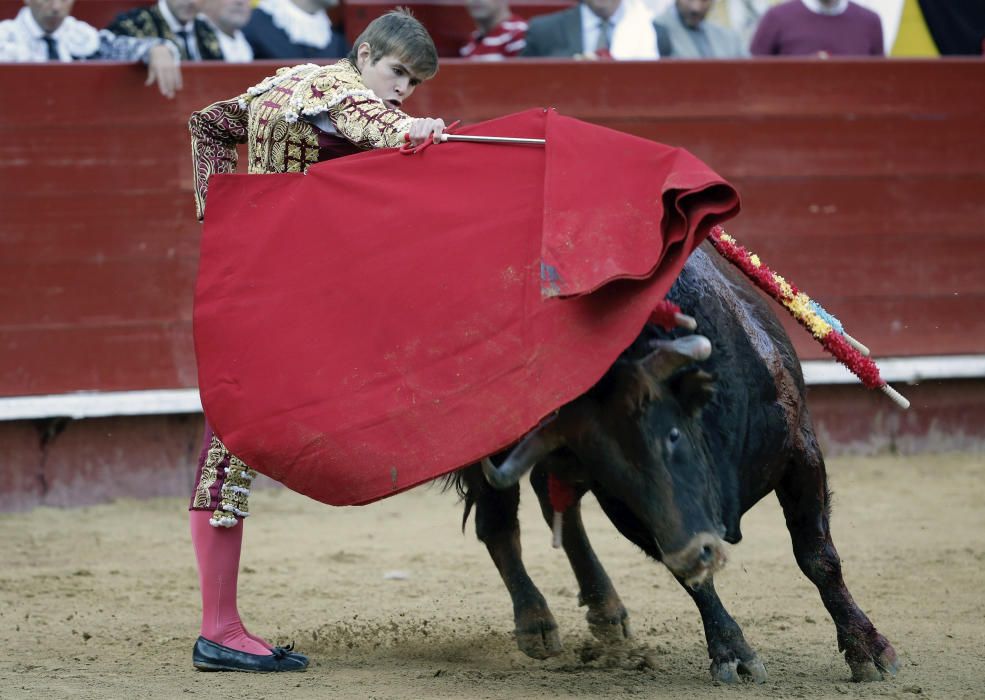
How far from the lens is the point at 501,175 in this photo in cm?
298

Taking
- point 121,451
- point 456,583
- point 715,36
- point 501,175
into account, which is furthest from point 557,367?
point 715,36

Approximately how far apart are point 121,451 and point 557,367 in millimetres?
3155

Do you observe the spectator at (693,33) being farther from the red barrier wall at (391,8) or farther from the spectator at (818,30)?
the red barrier wall at (391,8)

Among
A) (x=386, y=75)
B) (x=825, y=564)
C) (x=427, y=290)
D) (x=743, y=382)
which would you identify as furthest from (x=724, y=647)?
(x=386, y=75)

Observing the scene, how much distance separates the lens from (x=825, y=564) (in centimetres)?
329

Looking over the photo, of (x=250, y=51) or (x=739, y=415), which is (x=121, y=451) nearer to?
(x=250, y=51)

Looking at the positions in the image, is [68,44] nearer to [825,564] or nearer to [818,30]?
Result: [818,30]

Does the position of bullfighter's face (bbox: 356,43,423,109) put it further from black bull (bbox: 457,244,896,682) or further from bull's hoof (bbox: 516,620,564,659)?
bull's hoof (bbox: 516,620,564,659)

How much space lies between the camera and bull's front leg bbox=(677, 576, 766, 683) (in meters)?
3.14

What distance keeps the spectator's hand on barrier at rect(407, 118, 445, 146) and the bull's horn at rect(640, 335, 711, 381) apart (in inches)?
24.8

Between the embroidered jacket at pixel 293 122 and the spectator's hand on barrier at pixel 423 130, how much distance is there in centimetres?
2

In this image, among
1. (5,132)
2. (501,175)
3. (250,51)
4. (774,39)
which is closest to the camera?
(501,175)

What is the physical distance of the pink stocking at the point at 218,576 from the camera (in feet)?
10.7

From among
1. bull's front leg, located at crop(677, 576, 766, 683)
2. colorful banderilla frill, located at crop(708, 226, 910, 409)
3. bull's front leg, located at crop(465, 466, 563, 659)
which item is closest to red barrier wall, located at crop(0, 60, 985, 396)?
bull's front leg, located at crop(465, 466, 563, 659)
